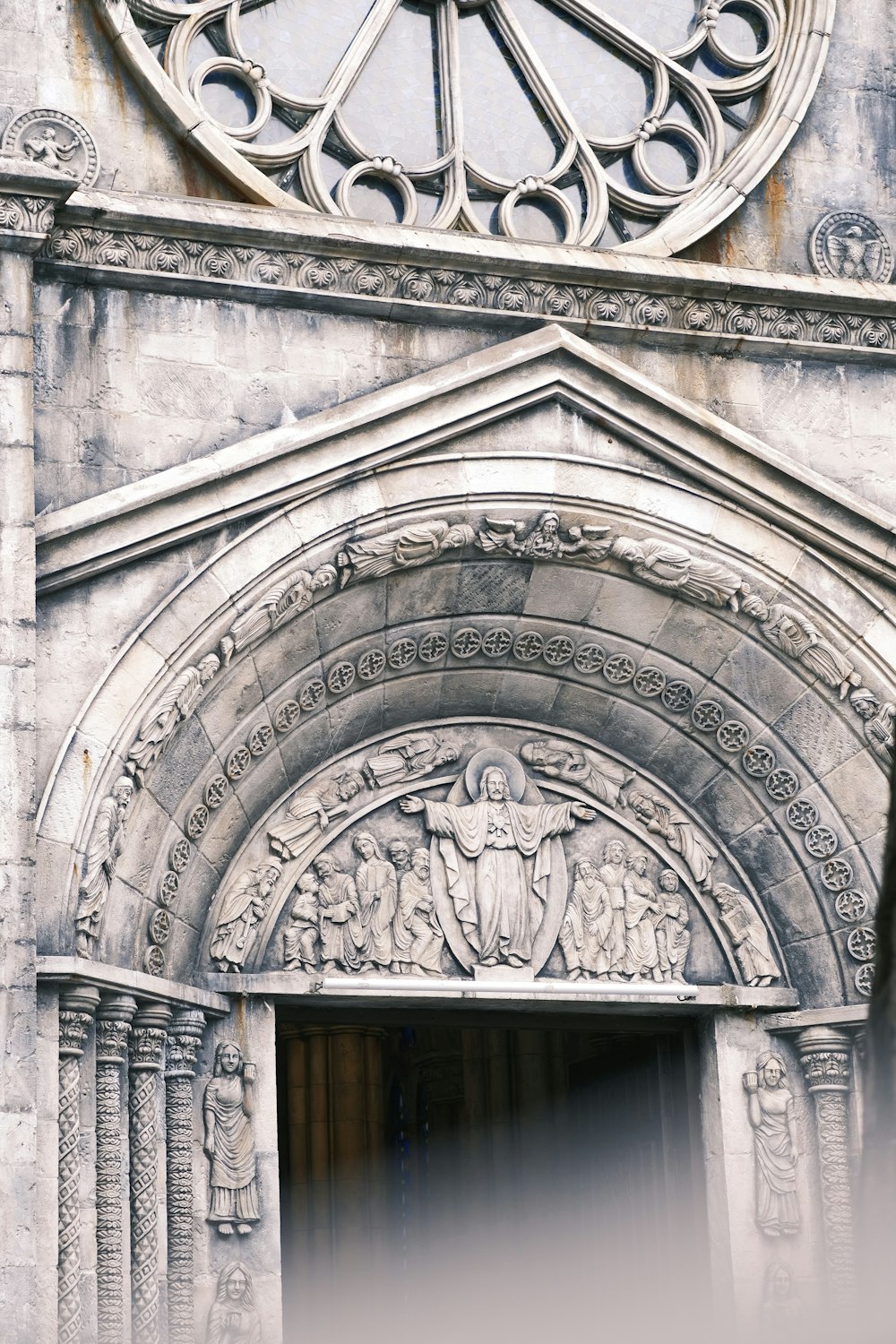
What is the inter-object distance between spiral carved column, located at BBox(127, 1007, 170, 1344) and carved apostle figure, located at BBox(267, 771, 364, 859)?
1.09 metres

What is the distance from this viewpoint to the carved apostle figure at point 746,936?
9.26m

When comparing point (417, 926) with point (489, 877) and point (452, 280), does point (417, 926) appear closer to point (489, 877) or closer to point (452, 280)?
point (489, 877)

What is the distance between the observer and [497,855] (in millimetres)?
8984

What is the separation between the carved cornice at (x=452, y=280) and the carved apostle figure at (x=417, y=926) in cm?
250

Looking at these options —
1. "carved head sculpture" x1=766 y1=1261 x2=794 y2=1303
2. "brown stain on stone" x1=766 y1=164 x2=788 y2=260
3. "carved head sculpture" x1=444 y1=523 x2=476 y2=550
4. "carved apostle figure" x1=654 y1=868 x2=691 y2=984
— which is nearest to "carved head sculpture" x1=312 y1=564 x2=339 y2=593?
"carved head sculpture" x1=444 y1=523 x2=476 y2=550

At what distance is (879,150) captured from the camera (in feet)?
30.9

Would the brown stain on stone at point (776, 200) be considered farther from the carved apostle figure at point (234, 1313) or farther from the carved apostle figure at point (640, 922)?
the carved apostle figure at point (234, 1313)

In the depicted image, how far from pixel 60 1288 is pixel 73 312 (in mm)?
3798

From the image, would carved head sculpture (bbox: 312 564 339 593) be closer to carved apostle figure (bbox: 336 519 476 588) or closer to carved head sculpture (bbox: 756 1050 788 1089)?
carved apostle figure (bbox: 336 519 476 588)

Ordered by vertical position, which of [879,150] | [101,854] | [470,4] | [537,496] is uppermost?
[470,4]

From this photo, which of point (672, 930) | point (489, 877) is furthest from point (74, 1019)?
point (672, 930)

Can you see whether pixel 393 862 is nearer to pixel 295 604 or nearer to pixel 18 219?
pixel 295 604

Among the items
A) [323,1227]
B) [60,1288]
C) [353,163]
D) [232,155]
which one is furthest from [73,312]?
[323,1227]

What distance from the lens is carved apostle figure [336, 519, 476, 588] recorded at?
324 inches
